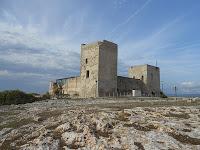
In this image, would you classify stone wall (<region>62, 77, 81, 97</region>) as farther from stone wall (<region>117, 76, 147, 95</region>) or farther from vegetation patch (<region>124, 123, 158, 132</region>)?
vegetation patch (<region>124, 123, 158, 132</region>)

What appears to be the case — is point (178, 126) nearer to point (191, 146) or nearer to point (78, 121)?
point (191, 146)

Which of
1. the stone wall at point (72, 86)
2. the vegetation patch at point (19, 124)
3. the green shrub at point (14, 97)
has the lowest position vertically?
the vegetation patch at point (19, 124)

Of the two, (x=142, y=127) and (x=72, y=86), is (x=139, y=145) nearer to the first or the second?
(x=142, y=127)

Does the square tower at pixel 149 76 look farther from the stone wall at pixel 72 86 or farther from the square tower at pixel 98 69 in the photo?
the stone wall at pixel 72 86

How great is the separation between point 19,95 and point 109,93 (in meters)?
A: 18.1

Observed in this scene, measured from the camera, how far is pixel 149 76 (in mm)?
73750

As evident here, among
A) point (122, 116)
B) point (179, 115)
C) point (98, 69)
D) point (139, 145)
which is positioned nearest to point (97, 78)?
point (98, 69)

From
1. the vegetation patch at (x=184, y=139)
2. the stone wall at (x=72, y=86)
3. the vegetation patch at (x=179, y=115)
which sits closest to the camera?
the vegetation patch at (x=184, y=139)

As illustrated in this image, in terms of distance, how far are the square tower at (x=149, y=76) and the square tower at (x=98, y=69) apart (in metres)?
15.7

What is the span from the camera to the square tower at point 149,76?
73.4 m

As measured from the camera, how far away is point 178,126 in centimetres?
1931

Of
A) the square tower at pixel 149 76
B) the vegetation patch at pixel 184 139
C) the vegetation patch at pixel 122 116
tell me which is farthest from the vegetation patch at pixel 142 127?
the square tower at pixel 149 76

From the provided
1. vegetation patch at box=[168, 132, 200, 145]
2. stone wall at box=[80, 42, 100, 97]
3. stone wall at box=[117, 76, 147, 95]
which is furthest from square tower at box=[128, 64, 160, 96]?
vegetation patch at box=[168, 132, 200, 145]

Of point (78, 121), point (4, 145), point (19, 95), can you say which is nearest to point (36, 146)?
point (4, 145)
